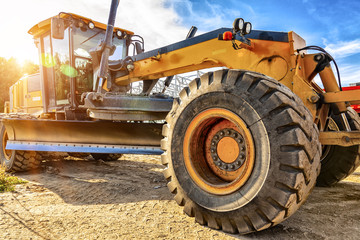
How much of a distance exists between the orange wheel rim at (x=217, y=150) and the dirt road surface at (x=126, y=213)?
41 centimetres

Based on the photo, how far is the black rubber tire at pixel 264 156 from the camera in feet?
5.83

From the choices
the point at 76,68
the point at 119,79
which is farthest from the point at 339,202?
the point at 76,68

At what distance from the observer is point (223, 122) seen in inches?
92.4

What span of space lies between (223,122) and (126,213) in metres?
1.32

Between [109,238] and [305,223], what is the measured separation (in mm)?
1689

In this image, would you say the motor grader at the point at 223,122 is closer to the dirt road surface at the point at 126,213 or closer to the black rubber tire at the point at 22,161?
the black rubber tire at the point at 22,161

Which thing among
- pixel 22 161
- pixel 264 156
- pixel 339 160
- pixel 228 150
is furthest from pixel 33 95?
pixel 339 160

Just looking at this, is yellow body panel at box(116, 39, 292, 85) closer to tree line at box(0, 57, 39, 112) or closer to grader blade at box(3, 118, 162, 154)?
grader blade at box(3, 118, 162, 154)

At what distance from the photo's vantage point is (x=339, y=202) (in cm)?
287

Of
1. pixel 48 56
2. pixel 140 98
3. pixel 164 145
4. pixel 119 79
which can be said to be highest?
pixel 48 56

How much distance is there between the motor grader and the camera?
1.84 m

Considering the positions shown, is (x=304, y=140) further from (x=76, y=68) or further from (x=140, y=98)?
(x=76, y=68)

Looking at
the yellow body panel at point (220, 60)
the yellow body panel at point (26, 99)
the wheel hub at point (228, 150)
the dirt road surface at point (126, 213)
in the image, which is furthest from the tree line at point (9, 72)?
the wheel hub at point (228, 150)

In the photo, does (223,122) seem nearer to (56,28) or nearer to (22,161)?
(56,28)
